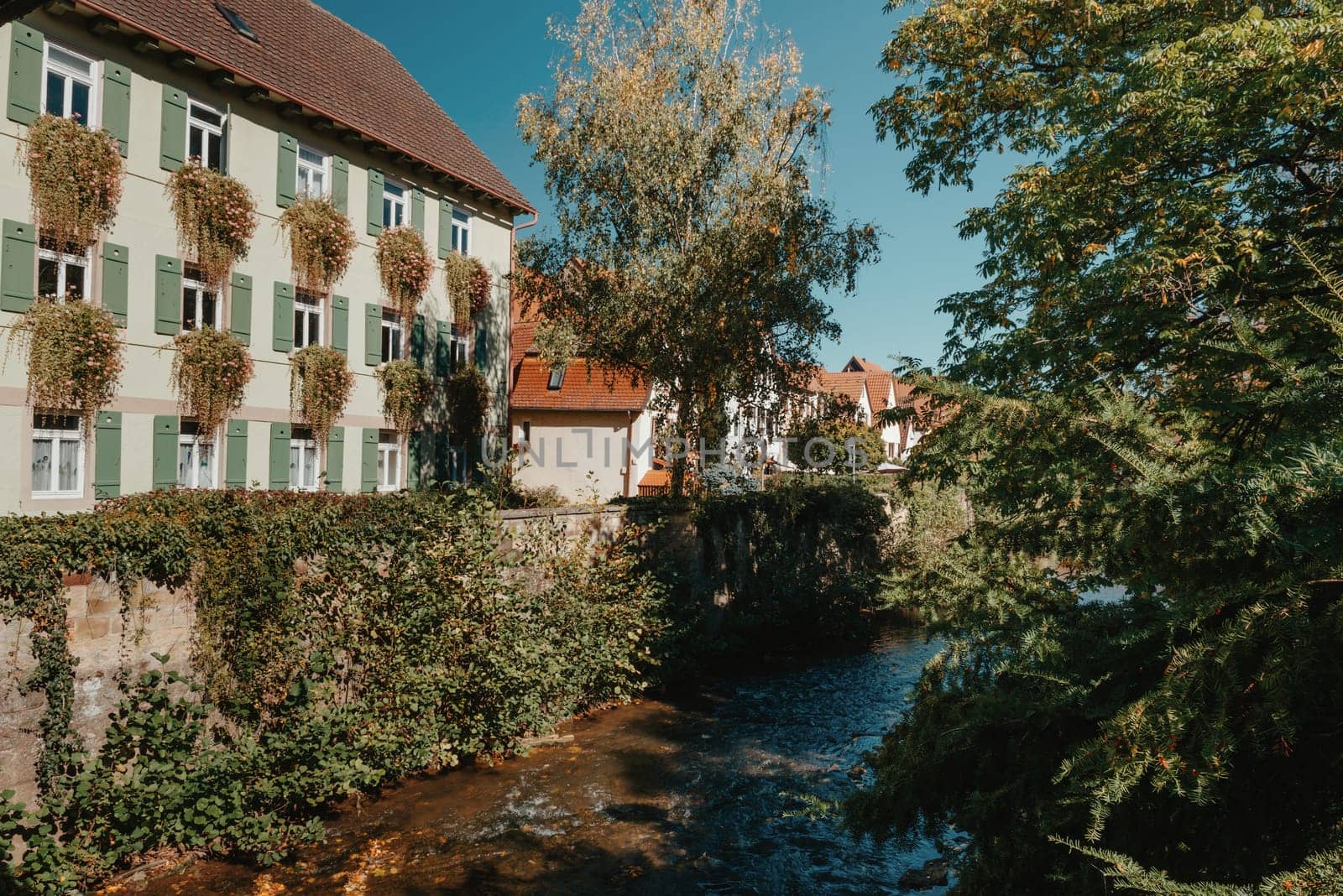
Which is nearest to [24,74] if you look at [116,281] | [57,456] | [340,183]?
[116,281]

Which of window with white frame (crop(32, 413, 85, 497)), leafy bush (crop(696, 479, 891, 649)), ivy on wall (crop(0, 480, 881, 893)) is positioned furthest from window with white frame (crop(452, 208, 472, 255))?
ivy on wall (crop(0, 480, 881, 893))

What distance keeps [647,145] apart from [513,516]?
787 cm

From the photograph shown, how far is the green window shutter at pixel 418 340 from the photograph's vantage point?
1914 cm

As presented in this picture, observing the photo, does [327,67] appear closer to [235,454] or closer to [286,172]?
[286,172]

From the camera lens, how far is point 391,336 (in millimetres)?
19016

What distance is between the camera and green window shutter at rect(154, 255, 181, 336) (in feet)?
45.7

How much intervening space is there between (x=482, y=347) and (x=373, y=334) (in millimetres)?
3326

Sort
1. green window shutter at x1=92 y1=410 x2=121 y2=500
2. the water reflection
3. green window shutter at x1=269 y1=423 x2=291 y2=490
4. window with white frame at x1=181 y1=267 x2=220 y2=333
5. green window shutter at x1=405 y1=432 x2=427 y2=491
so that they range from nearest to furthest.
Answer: the water reflection
green window shutter at x1=92 y1=410 x2=121 y2=500
window with white frame at x1=181 y1=267 x2=220 y2=333
green window shutter at x1=269 y1=423 x2=291 y2=490
green window shutter at x1=405 y1=432 x2=427 y2=491

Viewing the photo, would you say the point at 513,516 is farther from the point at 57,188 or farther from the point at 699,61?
the point at 699,61

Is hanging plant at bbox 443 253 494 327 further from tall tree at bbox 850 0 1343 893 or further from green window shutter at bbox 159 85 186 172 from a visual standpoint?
tall tree at bbox 850 0 1343 893

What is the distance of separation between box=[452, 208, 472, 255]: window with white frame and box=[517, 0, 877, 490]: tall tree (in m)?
4.94

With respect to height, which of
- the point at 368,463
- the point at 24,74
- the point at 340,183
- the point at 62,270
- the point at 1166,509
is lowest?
A: the point at 1166,509

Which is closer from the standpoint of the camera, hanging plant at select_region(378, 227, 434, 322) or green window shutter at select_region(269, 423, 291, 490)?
green window shutter at select_region(269, 423, 291, 490)

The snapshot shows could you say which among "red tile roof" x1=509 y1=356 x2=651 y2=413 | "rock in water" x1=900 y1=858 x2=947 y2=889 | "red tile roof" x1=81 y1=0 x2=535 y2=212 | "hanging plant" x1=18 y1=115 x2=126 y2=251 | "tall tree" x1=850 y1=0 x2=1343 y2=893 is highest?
"red tile roof" x1=81 y1=0 x2=535 y2=212
